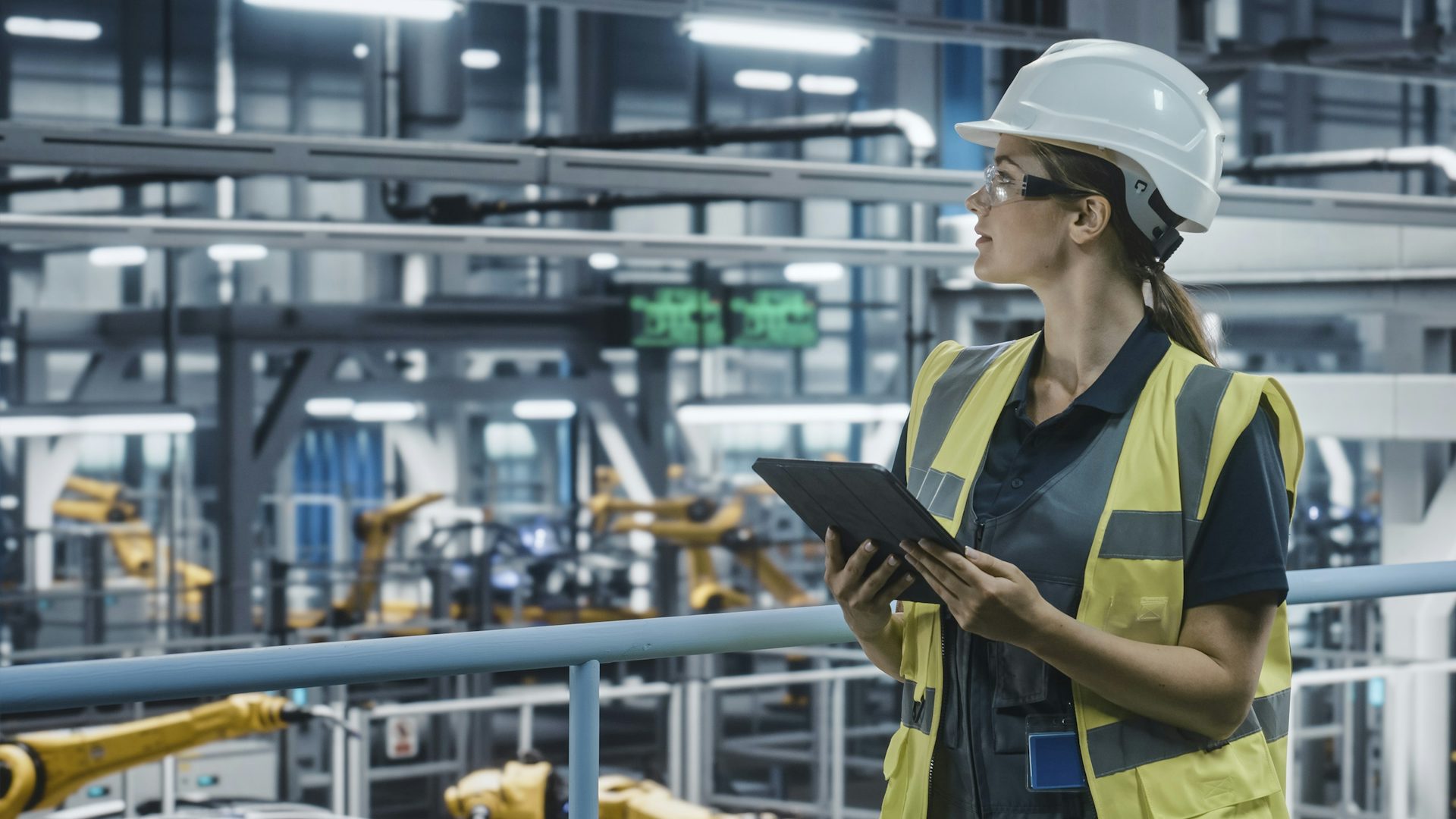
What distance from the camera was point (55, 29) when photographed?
16594mm

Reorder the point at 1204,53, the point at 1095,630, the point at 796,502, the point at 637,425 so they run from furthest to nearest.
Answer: the point at 637,425 → the point at 1204,53 → the point at 796,502 → the point at 1095,630

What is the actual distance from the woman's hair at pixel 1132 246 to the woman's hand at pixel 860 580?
0.33 m

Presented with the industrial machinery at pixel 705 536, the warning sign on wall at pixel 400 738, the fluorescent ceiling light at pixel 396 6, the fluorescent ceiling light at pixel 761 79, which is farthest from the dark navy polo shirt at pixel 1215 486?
the fluorescent ceiling light at pixel 761 79

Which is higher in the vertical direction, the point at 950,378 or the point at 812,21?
the point at 812,21

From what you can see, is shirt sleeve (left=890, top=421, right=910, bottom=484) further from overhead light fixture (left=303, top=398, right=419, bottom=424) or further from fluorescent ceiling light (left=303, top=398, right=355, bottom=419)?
fluorescent ceiling light (left=303, top=398, right=355, bottom=419)

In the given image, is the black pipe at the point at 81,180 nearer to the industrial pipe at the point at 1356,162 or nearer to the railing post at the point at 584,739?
the industrial pipe at the point at 1356,162

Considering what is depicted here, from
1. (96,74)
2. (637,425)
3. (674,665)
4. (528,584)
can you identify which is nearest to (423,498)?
(528,584)

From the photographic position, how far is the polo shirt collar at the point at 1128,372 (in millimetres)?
1138

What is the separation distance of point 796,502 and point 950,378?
0.23 metres

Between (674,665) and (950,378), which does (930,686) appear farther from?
(674,665)

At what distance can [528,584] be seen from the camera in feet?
33.5

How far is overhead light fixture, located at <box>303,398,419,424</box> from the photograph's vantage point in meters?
11.0

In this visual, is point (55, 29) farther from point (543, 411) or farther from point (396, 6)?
point (396, 6)

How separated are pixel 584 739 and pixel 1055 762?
46 centimetres
